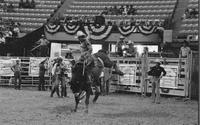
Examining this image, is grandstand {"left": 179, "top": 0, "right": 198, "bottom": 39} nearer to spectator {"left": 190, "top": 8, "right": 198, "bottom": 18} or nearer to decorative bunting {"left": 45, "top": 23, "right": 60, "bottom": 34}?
spectator {"left": 190, "top": 8, "right": 198, "bottom": 18}

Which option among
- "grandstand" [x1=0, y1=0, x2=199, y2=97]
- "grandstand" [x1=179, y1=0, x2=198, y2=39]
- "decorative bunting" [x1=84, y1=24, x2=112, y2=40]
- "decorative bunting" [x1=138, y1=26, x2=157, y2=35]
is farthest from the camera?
"decorative bunting" [x1=84, y1=24, x2=112, y2=40]

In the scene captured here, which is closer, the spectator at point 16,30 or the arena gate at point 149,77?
the arena gate at point 149,77

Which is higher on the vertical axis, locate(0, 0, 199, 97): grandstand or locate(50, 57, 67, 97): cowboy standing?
locate(0, 0, 199, 97): grandstand

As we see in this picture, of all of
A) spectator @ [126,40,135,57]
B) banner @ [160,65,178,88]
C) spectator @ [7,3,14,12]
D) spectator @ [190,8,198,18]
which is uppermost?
spectator @ [7,3,14,12]

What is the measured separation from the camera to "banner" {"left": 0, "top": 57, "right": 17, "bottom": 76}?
82.1 ft

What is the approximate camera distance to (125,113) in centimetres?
1224

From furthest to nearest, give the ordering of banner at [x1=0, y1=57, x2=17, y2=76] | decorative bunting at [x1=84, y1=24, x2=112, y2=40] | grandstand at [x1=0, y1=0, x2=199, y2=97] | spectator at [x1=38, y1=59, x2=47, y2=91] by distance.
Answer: decorative bunting at [x1=84, y1=24, x2=112, y2=40]
grandstand at [x1=0, y1=0, x2=199, y2=97]
banner at [x1=0, y1=57, x2=17, y2=76]
spectator at [x1=38, y1=59, x2=47, y2=91]

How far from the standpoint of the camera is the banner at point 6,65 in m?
25.0

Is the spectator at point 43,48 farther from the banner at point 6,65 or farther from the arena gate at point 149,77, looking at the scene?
the arena gate at point 149,77

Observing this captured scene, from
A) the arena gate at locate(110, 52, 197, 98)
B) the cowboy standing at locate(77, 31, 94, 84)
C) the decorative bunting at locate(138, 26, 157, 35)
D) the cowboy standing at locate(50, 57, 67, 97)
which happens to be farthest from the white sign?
the cowboy standing at locate(77, 31, 94, 84)

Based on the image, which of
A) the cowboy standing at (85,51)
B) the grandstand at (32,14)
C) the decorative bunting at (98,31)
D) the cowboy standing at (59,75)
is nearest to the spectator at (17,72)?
the cowboy standing at (59,75)

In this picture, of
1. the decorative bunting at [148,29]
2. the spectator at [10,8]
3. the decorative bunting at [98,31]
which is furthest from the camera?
the spectator at [10,8]

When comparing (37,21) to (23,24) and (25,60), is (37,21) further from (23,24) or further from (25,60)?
(25,60)

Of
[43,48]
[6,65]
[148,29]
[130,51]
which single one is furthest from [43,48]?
[148,29]
